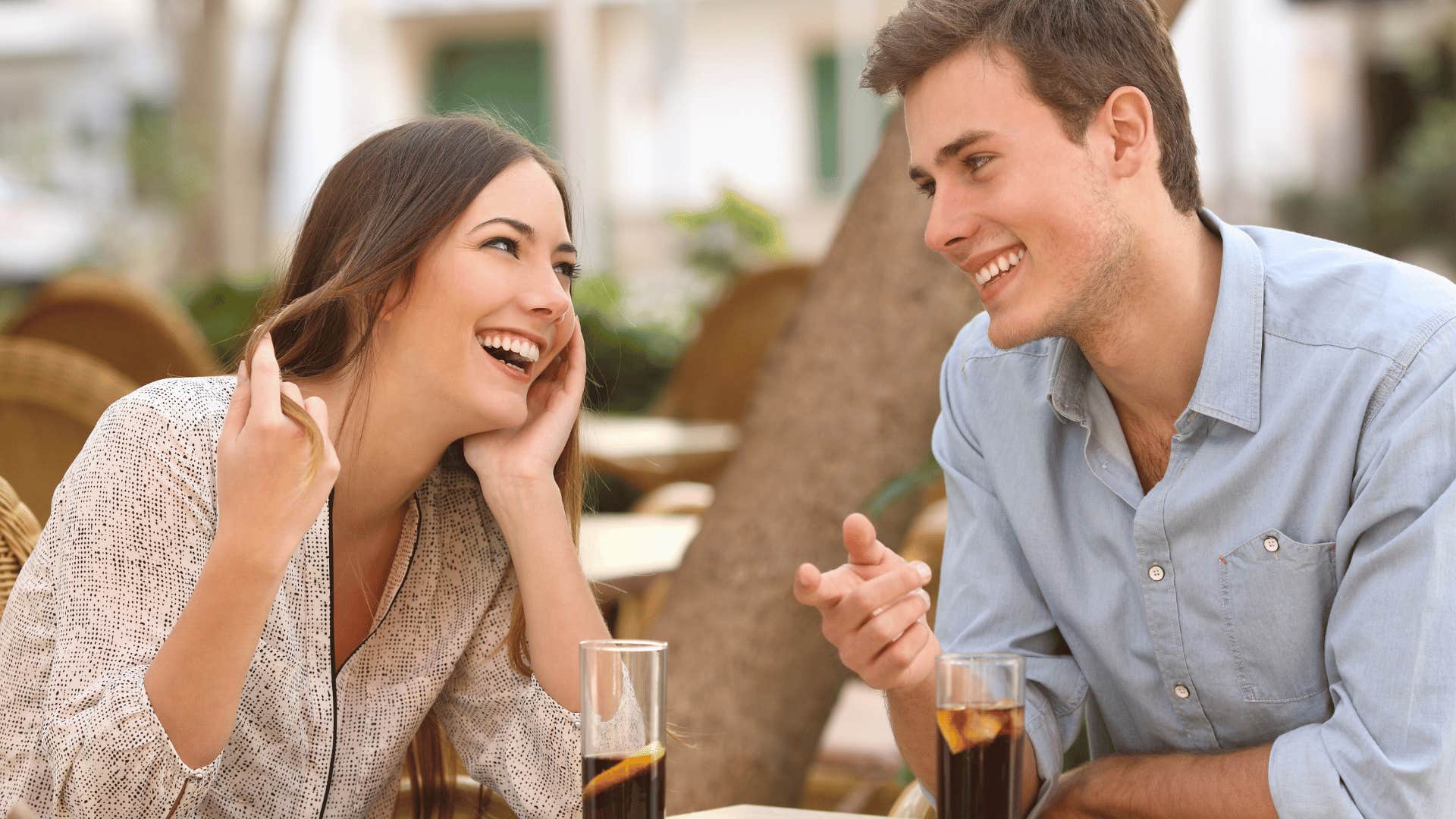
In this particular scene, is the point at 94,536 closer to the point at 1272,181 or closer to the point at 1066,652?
the point at 1066,652

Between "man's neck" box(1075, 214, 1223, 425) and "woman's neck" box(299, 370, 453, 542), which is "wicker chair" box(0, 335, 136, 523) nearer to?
"woman's neck" box(299, 370, 453, 542)

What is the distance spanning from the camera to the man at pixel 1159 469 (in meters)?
1.65

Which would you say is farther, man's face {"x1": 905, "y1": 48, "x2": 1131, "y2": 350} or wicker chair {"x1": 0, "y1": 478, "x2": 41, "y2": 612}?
wicker chair {"x1": 0, "y1": 478, "x2": 41, "y2": 612}

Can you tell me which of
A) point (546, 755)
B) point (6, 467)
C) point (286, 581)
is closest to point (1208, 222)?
point (546, 755)

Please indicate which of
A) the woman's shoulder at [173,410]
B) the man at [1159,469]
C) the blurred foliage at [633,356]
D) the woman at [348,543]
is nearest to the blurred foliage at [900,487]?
the man at [1159,469]

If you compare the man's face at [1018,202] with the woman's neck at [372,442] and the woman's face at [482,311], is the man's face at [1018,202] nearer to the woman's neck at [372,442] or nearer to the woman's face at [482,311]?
the woman's face at [482,311]

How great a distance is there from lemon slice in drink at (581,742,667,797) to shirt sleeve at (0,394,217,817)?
50 centimetres

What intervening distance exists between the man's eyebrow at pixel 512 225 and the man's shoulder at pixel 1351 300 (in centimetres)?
92

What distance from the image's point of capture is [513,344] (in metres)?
1.99

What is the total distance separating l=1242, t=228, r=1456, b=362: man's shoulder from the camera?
175 cm

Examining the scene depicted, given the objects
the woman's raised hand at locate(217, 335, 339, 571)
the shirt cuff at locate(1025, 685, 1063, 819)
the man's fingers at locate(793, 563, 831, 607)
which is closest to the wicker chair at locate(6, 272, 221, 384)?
the woman's raised hand at locate(217, 335, 339, 571)

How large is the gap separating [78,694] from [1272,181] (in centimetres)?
1497

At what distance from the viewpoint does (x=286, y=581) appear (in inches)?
73.5

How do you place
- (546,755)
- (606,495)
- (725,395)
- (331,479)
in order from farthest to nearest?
(725,395), (606,495), (546,755), (331,479)
